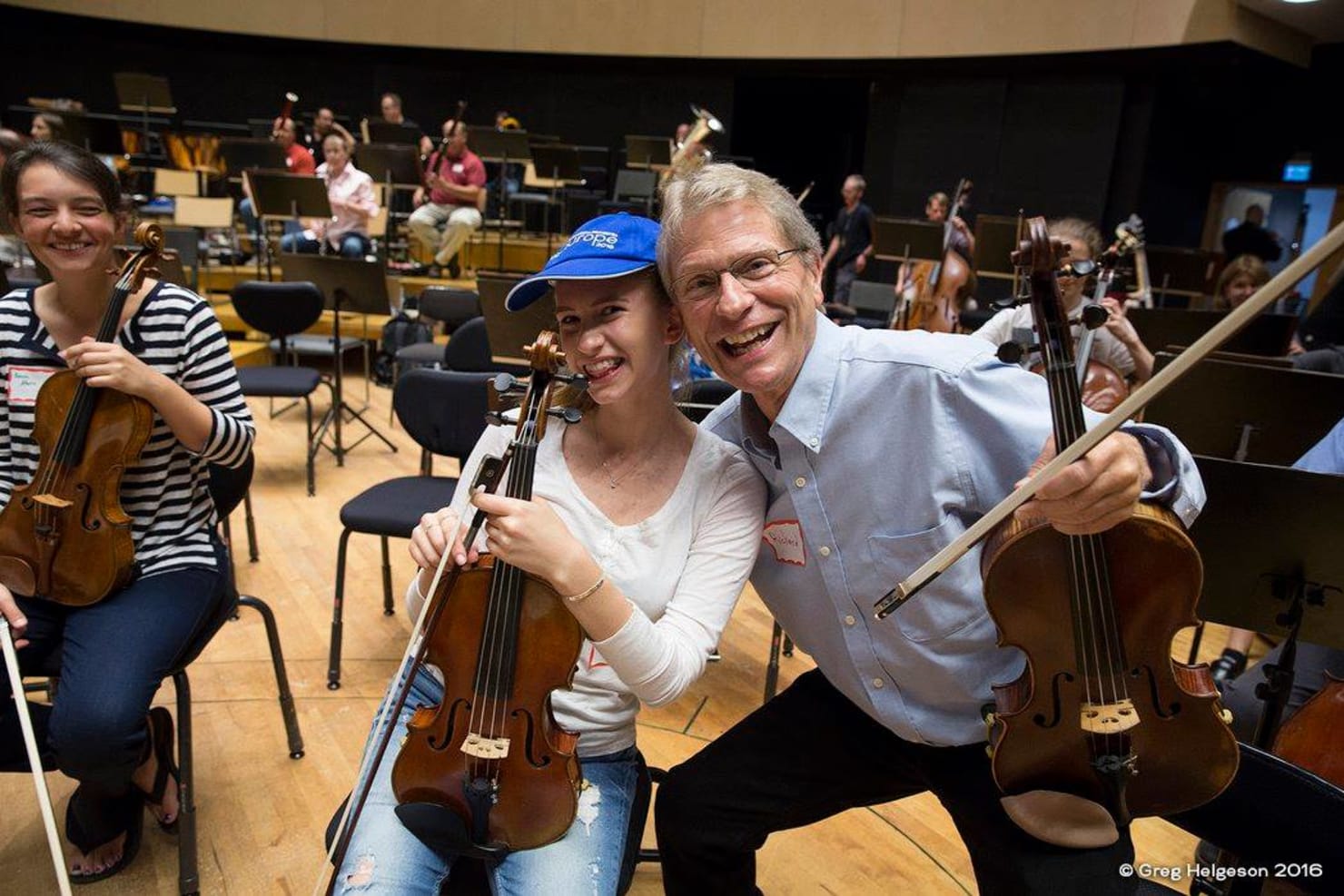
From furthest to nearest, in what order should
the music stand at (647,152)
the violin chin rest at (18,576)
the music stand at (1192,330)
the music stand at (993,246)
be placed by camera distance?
the music stand at (647,152) → the music stand at (993,246) → the music stand at (1192,330) → the violin chin rest at (18,576)

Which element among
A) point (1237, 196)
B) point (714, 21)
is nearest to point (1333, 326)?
point (1237, 196)

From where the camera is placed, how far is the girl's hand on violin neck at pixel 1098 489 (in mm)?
1008

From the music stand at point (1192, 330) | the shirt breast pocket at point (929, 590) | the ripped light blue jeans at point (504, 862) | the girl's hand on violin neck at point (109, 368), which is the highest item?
the music stand at point (1192, 330)

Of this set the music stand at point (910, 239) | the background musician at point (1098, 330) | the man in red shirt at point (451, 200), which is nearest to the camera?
the background musician at point (1098, 330)

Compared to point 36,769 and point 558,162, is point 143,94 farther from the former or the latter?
point 36,769

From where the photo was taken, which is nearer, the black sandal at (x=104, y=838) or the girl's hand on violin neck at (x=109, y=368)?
the girl's hand on violin neck at (x=109, y=368)

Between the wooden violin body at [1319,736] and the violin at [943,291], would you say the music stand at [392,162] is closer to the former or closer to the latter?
the violin at [943,291]

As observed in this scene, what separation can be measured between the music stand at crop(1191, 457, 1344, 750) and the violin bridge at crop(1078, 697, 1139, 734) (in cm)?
69

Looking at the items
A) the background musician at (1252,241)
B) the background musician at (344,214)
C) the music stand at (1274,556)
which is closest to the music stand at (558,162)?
the background musician at (344,214)

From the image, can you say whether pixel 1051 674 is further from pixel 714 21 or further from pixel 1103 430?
pixel 714 21

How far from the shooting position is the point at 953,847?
2.14 metres

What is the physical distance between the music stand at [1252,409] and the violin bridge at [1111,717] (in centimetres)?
155

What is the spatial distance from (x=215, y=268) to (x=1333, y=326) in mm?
7974

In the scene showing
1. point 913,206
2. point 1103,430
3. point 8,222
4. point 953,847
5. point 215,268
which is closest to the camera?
point 1103,430
